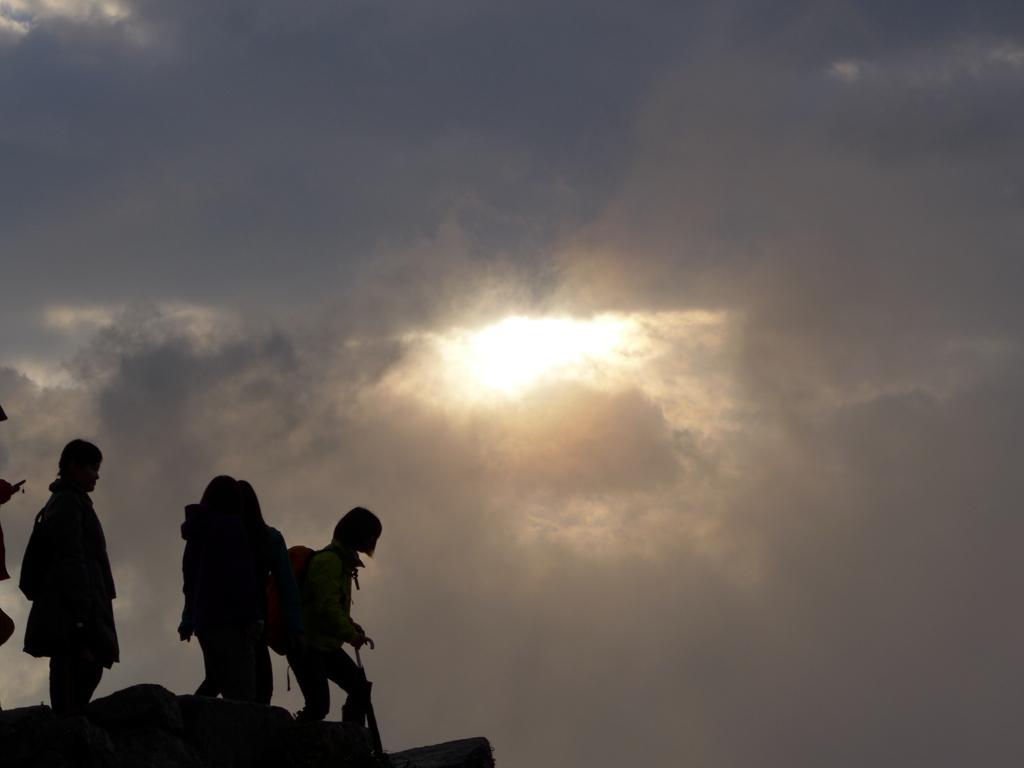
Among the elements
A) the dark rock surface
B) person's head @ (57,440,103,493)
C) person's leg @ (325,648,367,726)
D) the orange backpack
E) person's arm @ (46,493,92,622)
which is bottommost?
the dark rock surface

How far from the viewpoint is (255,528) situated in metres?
8.47

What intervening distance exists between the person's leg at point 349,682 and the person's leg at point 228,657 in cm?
94

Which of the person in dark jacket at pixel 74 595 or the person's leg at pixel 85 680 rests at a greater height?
the person in dark jacket at pixel 74 595

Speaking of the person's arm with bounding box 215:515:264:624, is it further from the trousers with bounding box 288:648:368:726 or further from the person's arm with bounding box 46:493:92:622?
the person's arm with bounding box 46:493:92:622

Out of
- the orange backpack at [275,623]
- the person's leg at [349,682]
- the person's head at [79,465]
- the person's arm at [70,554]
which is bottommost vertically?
the person's leg at [349,682]

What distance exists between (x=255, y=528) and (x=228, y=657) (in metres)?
1.06

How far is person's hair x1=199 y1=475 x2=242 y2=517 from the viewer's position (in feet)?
27.2

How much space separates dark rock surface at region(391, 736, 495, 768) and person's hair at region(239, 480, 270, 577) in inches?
87.7

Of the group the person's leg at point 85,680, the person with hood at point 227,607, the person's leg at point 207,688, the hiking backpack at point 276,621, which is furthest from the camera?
the hiking backpack at point 276,621

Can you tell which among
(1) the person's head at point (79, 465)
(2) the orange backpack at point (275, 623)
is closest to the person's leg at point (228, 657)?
(2) the orange backpack at point (275, 623)

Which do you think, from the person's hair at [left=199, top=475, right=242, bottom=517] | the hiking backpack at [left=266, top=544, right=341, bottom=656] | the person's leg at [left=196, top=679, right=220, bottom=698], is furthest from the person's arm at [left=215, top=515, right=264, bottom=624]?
the person's leg at [left=196, top=679, right=220, bottom=698]

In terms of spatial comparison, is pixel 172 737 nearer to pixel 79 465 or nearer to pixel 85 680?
pixel 85 680

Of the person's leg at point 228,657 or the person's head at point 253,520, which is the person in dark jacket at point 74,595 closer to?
the person's leg at point 228,657

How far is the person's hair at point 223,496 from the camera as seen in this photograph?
8305mm
